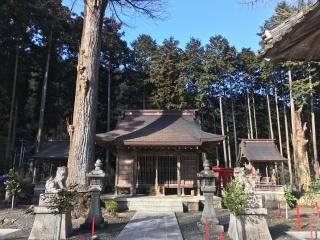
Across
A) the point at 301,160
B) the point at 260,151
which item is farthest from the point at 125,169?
the point at 260,151

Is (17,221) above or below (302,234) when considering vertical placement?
above

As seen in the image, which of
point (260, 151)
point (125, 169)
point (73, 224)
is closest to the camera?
point (73, 224)

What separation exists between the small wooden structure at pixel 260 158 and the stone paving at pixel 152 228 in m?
13.6

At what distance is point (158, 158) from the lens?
17.2 metres

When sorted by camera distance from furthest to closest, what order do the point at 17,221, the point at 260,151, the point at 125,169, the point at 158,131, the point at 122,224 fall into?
the point at 260,151 < the point at 158,131 < the point at 125,169 < the point at 17,221 < the point at 122,224

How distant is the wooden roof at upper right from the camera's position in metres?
2.52

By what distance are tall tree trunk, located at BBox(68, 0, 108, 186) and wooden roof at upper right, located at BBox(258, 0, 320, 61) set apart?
9687 millimetres

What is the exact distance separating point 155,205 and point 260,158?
43.3 feet

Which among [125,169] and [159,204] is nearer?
[159,204]

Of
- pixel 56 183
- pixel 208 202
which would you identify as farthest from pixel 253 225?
pixel 56 183

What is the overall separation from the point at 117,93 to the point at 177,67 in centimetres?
718

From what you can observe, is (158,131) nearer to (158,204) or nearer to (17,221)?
(158,204)

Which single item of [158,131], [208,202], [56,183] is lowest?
[208,202]

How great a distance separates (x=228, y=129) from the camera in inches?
1586
